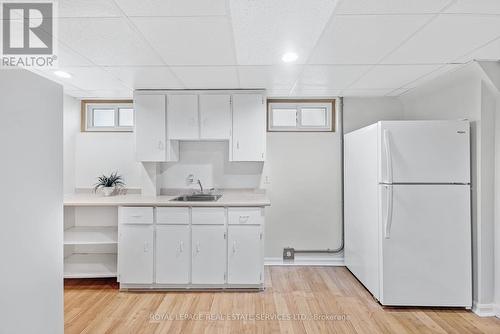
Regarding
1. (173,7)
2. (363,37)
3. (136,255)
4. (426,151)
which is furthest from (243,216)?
(173,7)

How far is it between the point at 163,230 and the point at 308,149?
6.78 ft

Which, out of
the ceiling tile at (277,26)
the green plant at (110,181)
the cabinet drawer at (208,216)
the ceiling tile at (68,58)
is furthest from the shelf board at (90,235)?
the ceiling tile at (277,26)

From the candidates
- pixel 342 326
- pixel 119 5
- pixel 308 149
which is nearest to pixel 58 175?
pixel 119 5

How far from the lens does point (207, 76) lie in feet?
9.73

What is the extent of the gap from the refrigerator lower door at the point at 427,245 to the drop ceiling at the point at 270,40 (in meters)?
1.14

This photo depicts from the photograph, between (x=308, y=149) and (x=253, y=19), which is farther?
(x=308, y=149)

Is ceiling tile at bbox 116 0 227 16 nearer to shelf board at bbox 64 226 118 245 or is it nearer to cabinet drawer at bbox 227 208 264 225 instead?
cabinet drawer at bbox 227 208 264 225

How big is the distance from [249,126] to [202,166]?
86cm

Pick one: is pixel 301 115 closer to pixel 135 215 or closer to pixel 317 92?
pixel 317 92

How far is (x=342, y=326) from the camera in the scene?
8.25 ft

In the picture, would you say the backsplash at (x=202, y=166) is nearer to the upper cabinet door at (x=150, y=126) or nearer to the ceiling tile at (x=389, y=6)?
the upper cabinet door at (x=150, y=126)

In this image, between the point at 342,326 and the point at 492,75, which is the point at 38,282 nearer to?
the point at 342,326

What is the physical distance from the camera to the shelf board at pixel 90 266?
3.31 metres

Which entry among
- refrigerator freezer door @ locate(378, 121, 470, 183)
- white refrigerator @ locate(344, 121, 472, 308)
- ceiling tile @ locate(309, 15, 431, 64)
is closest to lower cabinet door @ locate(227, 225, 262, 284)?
white refrigerator @ locate(344, 121, 472, 308)
